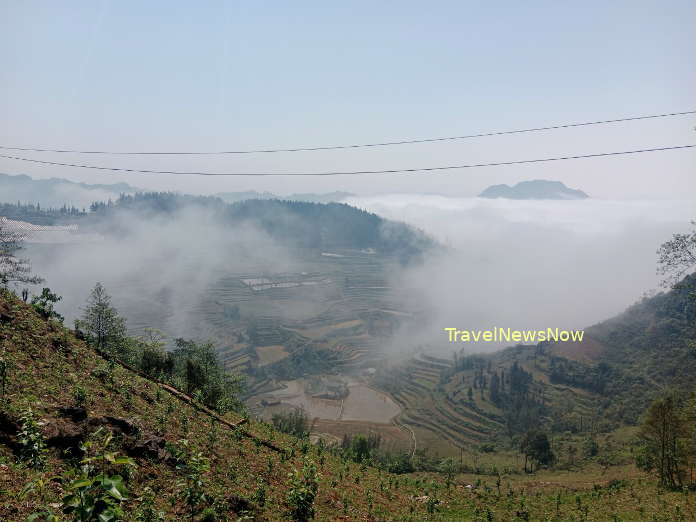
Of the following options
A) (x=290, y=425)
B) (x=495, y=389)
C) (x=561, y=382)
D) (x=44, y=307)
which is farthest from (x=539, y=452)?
(x=44, y=307)

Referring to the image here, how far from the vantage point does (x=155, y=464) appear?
9.68 m

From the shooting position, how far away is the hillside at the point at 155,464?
7.23m

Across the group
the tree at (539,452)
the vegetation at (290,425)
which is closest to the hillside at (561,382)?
the tree at (539,452)

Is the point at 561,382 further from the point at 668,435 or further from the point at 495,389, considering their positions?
the point at 668,435

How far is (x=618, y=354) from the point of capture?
5207 inches

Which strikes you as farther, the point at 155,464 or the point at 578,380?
the point at 578,380

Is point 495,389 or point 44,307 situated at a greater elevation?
point 44,307

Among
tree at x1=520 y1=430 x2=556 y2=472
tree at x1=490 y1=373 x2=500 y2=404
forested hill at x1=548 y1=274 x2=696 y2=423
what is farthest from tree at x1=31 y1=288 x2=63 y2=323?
tree at x1=490 y1=373 x2=500 y2=404

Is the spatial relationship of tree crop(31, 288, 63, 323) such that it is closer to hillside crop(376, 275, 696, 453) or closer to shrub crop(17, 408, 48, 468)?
shrub crop(17, 408, 48, 468)

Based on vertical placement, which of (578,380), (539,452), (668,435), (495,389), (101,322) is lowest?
(495,389)

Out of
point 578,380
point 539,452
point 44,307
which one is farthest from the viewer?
point 578,380

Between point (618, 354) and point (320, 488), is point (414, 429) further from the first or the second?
point (320, 488)

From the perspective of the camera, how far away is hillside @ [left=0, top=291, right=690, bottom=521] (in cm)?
723

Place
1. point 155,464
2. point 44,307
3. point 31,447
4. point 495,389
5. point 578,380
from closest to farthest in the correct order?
point 31,447
point 155,464
point 44,307
point 578,380
point 495,389
